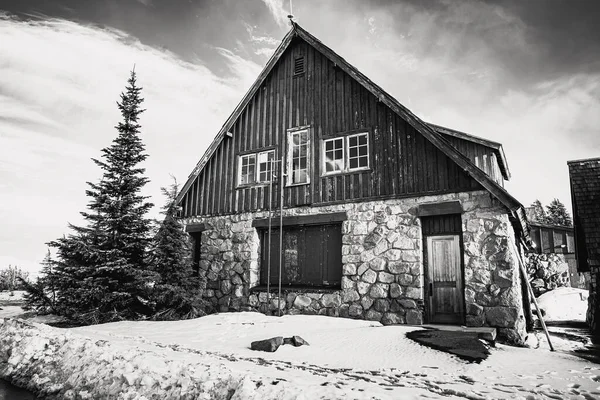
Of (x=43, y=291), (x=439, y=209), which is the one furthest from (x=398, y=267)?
(x=43, y=291)

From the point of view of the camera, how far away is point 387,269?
366 inches

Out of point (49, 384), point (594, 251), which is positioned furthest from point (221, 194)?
point (594, 251)

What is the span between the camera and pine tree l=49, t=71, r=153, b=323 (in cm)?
973

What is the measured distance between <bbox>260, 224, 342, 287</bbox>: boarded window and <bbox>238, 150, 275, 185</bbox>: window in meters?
1.78

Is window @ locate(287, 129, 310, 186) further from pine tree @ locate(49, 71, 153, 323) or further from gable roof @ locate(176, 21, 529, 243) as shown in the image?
pine tree @ locate(49, 71, 153, 323)

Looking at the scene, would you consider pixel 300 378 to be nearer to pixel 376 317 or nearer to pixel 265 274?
pixel 376 317

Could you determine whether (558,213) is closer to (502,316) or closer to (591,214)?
(591,214)

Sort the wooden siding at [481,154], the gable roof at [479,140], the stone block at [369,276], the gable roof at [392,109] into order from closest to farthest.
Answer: the gable roof at [392,109] < the stone block at [369,276] < the gable roof at [479,140] < the wooden siding at [481,154]

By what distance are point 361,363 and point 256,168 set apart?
7710mm

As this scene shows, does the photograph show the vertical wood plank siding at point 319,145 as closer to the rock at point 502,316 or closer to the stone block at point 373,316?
the rock at point 502,316

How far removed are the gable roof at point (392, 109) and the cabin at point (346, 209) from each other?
0.03m

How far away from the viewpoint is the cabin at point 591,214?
9953 millimetres

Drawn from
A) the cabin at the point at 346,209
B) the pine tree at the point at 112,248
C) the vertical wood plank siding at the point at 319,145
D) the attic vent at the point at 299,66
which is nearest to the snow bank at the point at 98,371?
the pine tree at the point at 112,248

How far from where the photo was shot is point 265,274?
1122 centimetres
